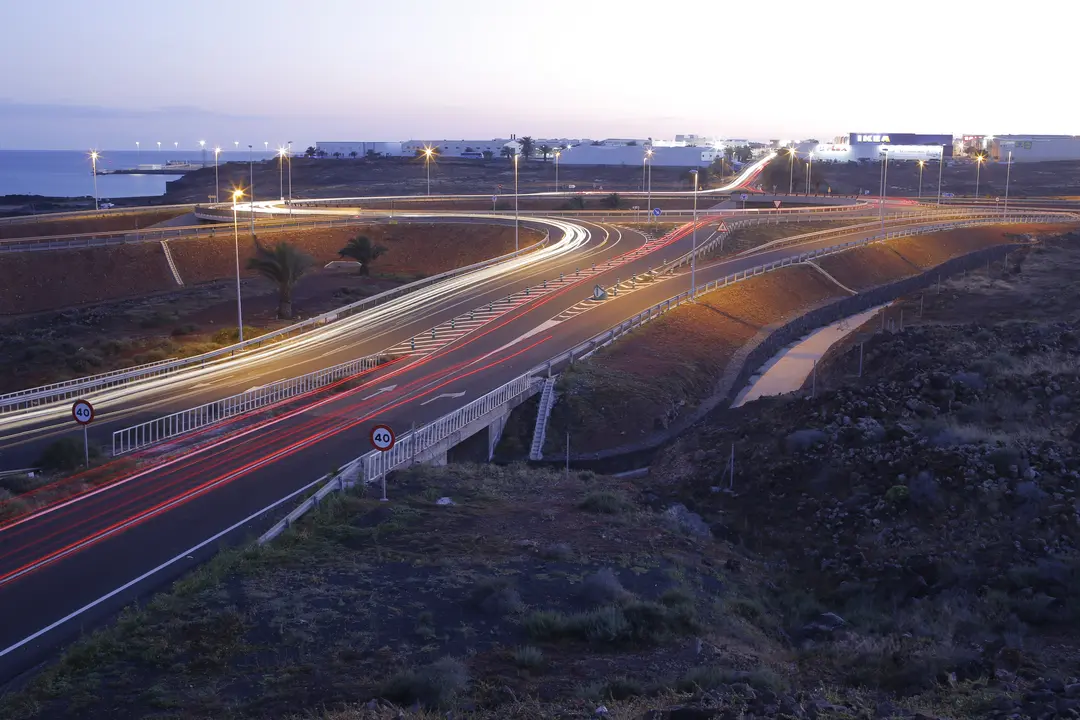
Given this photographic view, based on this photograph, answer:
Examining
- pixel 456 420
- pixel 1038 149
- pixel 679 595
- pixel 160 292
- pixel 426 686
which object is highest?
pixel 1038 149

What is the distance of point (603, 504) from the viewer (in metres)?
18.0

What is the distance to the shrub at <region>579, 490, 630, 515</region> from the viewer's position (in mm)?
17984

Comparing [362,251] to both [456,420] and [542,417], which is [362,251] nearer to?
[542,417]

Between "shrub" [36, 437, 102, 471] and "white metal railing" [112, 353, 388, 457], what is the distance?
3.03 feet

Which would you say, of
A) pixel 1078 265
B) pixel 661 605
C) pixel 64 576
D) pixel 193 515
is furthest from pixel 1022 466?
pixel 1078 265

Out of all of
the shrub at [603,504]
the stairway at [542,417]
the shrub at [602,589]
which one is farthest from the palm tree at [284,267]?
the shrub at [602,589]

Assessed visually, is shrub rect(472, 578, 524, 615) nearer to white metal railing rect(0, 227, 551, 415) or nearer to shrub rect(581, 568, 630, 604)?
shrub rect(581, 568, 630, 604)

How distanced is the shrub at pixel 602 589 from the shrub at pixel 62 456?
43.0 feet

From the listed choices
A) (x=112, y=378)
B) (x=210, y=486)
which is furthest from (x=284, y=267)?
(x=210, y=486)

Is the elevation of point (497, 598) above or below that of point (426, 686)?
below

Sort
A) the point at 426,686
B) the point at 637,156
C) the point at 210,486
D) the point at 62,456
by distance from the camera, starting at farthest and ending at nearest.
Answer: the point at 637,156
the point at 62,456
the point at 210,486
the point at 426,686

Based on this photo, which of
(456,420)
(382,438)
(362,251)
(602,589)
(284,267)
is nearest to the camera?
(602,589)

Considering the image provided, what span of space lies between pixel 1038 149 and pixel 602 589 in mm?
175192

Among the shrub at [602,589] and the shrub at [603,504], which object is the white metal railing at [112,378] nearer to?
the shrub at [603,504]
